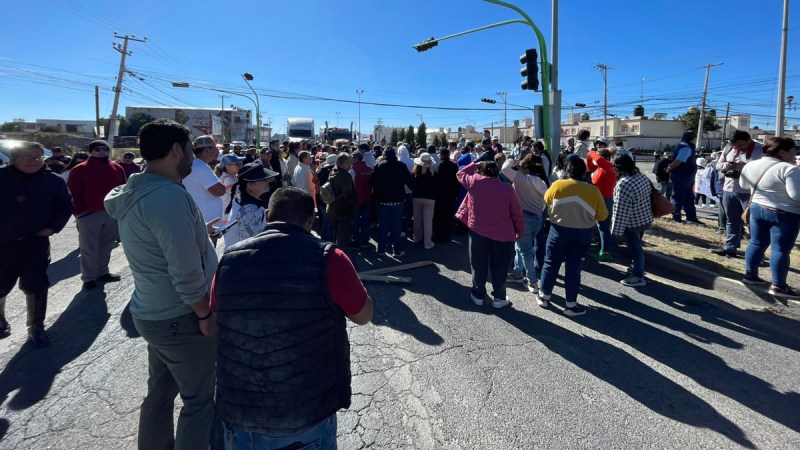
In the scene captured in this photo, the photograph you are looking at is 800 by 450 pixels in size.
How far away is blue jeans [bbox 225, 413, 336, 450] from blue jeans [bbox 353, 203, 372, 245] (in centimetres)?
606

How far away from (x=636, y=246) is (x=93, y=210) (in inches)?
295

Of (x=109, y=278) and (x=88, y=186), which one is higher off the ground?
(x=88, y=186)

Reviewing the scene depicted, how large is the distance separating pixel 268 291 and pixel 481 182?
371cm

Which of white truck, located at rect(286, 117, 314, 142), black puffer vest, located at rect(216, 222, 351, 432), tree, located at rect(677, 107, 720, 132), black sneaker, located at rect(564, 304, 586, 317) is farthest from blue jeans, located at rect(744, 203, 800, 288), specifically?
tree, located at rect(677, 107, 720, 132)

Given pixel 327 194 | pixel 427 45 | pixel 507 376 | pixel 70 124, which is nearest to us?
pixel 507 376

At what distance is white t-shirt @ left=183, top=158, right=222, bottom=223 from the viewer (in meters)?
4.06

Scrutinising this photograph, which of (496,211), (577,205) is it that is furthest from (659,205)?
(496,211)

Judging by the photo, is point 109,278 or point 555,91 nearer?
point 109,278

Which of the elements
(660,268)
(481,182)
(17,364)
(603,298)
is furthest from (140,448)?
(660,268)

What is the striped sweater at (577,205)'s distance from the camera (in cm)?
459

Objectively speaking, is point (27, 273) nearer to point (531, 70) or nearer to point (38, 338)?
point (38, 338)

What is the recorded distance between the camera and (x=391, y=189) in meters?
→ 7.23

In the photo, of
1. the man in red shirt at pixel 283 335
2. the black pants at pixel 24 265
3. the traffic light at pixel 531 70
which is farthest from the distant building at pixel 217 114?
the man in red shirt at pixel 283 335

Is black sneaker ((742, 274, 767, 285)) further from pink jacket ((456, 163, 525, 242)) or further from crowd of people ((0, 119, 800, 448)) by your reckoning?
pink jacket ((456, 163, 525, 242))
